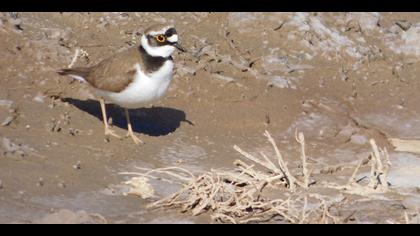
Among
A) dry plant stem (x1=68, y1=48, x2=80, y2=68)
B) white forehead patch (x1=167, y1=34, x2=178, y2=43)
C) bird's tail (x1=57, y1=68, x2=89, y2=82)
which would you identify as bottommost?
bird's tail (x1=57, y1=68, x2=89, y2=82)

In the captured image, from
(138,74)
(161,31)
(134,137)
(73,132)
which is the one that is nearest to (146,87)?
(138,74)

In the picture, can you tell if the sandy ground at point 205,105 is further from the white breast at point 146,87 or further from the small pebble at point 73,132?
the white breast at point 146,87

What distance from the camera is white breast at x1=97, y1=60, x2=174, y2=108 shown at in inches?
338

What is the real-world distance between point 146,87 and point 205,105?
151 centimetres

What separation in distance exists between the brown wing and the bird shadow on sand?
1.66 feet

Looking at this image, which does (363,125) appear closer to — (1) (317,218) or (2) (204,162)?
(2) (204,162)

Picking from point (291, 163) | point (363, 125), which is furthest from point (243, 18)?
point (291, 163)

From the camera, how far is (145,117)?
988cm

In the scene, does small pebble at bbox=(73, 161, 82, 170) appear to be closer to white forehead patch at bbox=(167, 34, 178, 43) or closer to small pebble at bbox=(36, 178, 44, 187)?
small pebble at bbox=(36, 178, 44, 187)

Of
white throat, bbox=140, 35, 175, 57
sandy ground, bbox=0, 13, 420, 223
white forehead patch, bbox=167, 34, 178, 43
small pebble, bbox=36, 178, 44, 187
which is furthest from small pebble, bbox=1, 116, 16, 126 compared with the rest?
white forehead patch, bbox=167, 34, 178, 43

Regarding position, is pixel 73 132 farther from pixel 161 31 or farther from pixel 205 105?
pixel 205 105

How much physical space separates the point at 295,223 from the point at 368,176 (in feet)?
6.03

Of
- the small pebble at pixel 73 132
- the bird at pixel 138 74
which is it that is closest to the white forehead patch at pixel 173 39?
the bird at pixel 138 74
